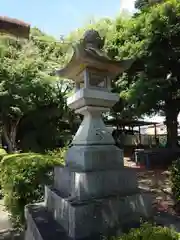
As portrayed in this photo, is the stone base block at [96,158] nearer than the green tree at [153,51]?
Yes

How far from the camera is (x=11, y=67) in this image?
12422mm

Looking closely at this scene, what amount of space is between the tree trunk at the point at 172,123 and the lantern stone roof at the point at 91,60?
819cm

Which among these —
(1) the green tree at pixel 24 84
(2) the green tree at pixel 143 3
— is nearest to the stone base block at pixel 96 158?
(2) the green tree at pixel 143 3

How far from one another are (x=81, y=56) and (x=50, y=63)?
12.2 meters

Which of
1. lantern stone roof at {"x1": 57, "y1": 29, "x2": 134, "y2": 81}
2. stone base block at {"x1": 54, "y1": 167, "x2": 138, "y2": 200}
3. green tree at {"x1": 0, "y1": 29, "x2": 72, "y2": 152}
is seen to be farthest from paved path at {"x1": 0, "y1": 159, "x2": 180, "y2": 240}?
green tree at {"x1": 0, "y1": 29, "x2": 72, "y2": 152}

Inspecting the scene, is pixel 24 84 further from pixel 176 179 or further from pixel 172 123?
pixel 176 179

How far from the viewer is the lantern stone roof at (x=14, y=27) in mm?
13438

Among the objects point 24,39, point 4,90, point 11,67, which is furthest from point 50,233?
point 24,39

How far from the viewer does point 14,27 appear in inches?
554

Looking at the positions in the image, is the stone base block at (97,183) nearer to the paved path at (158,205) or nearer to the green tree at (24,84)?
the paved path at (158,205)

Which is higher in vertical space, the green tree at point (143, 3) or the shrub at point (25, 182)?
the green tree at point (143, 3)

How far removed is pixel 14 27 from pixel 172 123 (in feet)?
34.9

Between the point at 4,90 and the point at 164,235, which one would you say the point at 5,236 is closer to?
the point at 164,235

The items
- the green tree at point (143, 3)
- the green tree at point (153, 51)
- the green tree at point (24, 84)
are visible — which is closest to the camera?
the green tree at point (153, 51)
